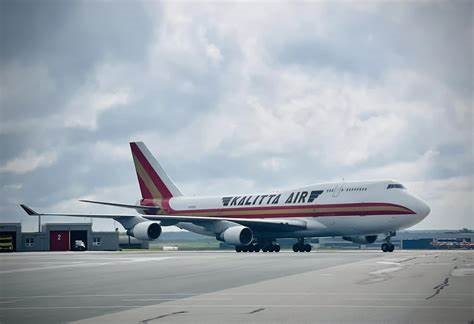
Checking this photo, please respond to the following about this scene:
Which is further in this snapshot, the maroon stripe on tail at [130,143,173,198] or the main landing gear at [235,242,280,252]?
the maroon stripe on tail at [130,143,173,198]

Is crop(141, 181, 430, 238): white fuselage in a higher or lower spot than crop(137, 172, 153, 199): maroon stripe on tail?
lower

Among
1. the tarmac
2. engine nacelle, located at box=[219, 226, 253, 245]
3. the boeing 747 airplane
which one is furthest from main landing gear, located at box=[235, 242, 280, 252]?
the tarmac

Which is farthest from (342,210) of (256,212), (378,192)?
(256,212)

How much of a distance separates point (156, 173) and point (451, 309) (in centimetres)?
6352

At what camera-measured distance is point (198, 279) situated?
78.4 feet

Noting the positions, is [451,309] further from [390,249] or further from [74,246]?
[74,246]

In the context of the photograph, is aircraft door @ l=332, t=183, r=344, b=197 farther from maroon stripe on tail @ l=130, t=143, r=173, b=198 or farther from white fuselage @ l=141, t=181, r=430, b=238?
maroon stripe on tail @ l=130, t=143, r=173, b=198

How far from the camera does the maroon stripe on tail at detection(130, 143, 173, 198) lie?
75750 millimetres

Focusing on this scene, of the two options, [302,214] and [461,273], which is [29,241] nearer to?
[302,214]

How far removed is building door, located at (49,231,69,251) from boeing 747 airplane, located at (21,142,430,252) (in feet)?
50.3

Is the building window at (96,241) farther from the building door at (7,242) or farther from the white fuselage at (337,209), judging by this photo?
the white fuselage at (337,209)

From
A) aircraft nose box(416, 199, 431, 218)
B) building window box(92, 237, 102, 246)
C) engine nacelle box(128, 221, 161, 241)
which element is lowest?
building window box(92, 237, 102, 246)

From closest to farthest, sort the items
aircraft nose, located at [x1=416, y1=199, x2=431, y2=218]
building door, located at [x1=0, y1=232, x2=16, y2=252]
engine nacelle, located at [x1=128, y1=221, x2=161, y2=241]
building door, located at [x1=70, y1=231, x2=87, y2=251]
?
aircraft nose, located at [x1=416, y1=199, x2=431, y2=218]
engine nacelle, located at [x1=128, y1=221, x2=161, y2=241]
building door, located at [x1=0, y1=232, x2=16, y2=252]
building door, located at [x1=70, y1=231, x2=87, y2=251]

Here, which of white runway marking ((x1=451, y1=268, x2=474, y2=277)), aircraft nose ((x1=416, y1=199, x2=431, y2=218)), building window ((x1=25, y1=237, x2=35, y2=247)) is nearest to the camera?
white runway marking ((x1=451, y1=268, x2=474, y2=277))
